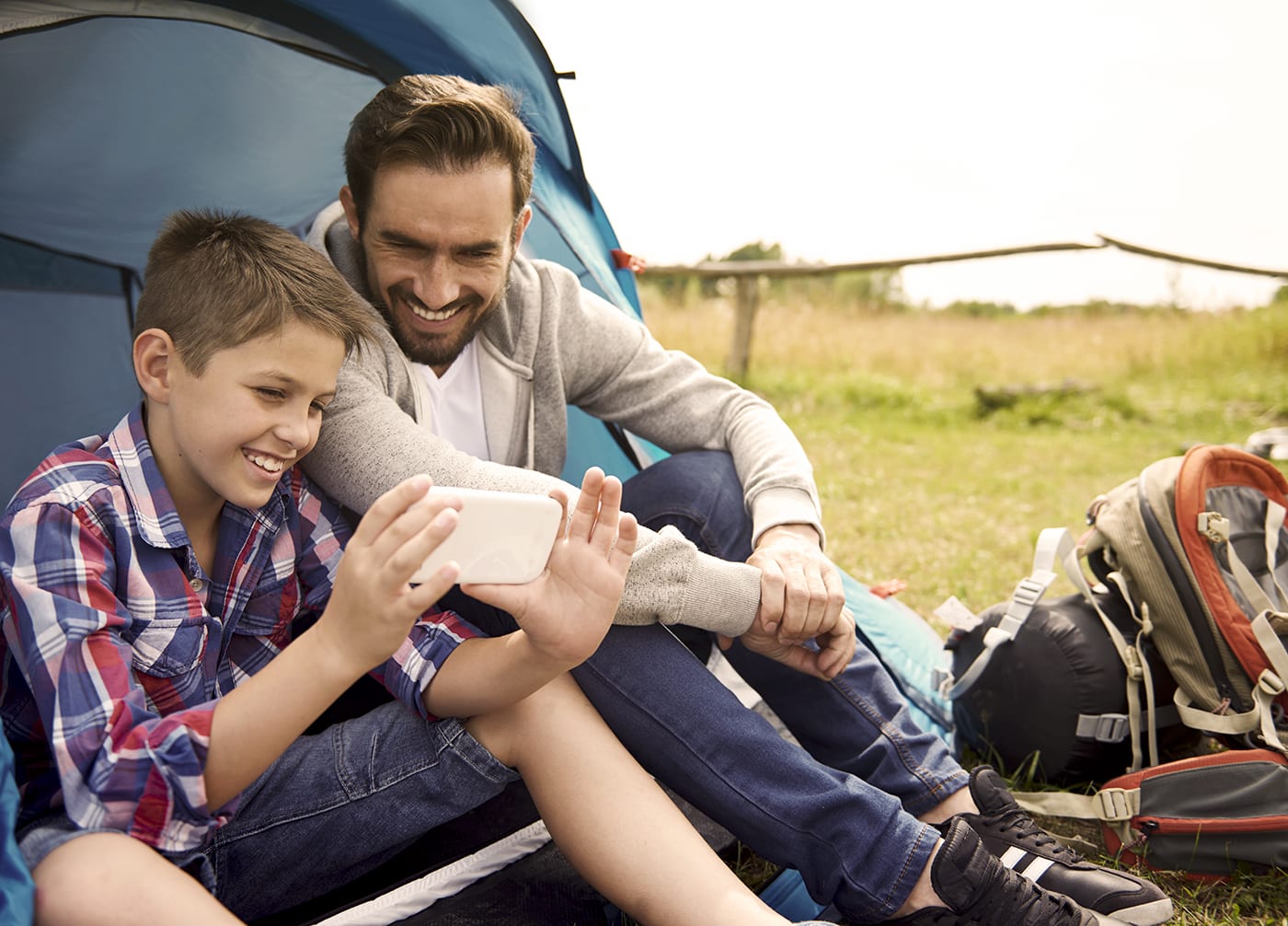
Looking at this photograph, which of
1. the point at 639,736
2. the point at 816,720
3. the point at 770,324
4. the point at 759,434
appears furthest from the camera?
the point at 770,324

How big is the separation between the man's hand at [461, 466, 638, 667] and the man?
14 cm

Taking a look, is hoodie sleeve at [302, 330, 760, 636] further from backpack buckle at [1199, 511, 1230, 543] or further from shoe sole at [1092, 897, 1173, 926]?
backpack buckle at [1199, 511, 1230, 543]

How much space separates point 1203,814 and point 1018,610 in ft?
1.22

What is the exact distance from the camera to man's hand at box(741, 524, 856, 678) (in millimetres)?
1317

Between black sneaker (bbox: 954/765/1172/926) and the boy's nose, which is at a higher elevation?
the boy's nose

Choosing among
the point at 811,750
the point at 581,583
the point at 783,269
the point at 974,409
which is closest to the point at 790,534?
the point at 811,750

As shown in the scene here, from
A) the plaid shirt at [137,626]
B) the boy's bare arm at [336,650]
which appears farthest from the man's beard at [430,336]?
the boy's bare arm at [336,650]

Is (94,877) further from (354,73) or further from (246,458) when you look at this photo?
(354,73)

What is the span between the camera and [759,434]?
1.64 metres

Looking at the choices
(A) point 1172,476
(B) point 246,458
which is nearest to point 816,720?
(A) point 1172,476

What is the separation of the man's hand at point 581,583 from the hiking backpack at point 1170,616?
0.82 metres

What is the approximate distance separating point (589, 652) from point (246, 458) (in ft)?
1.40

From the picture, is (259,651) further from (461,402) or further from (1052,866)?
(1052,866)

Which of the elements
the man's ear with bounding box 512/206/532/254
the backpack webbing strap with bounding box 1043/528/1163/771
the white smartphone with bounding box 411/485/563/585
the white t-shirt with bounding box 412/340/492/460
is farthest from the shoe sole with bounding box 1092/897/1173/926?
the man's ear with bounding box 512/206/532/254
